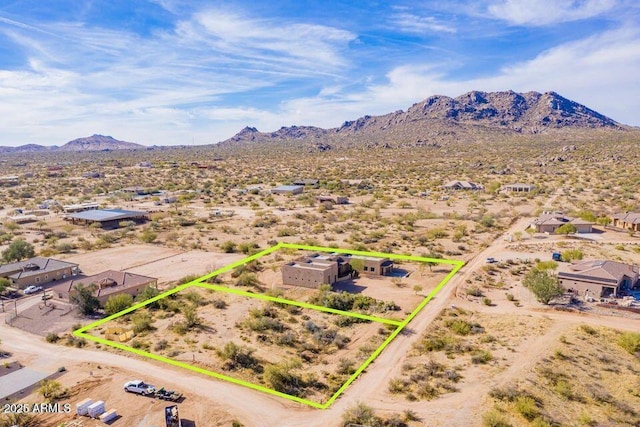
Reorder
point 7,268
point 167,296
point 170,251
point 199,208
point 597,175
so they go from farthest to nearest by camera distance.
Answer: point 597,175
point 199,208
point 170,251
point 7,268
point 167,296

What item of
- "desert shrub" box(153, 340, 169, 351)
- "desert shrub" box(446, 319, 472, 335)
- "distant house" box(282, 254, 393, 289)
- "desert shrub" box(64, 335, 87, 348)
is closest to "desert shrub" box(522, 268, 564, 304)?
"desert shrub" box(446, 319, 472, 335)

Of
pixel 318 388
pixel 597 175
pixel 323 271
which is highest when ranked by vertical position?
pixel 597 175

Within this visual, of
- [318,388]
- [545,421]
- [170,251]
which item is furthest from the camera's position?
[170,251]

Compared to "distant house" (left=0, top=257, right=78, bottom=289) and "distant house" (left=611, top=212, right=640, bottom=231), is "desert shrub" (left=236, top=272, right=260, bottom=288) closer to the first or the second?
"distant house" (left=0, top=257, right=78, bottom=289)

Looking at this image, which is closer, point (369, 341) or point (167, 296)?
point (369, 341)

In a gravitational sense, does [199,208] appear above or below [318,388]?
above

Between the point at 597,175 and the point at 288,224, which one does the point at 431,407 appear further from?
the point at 597,175

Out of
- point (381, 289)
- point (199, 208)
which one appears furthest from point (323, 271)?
point (199, 208)

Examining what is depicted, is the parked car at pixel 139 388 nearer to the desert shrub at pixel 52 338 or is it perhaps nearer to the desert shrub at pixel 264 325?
the desert shrub at pixel 264 325

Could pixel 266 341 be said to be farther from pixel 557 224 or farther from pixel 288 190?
pixel 288 190
